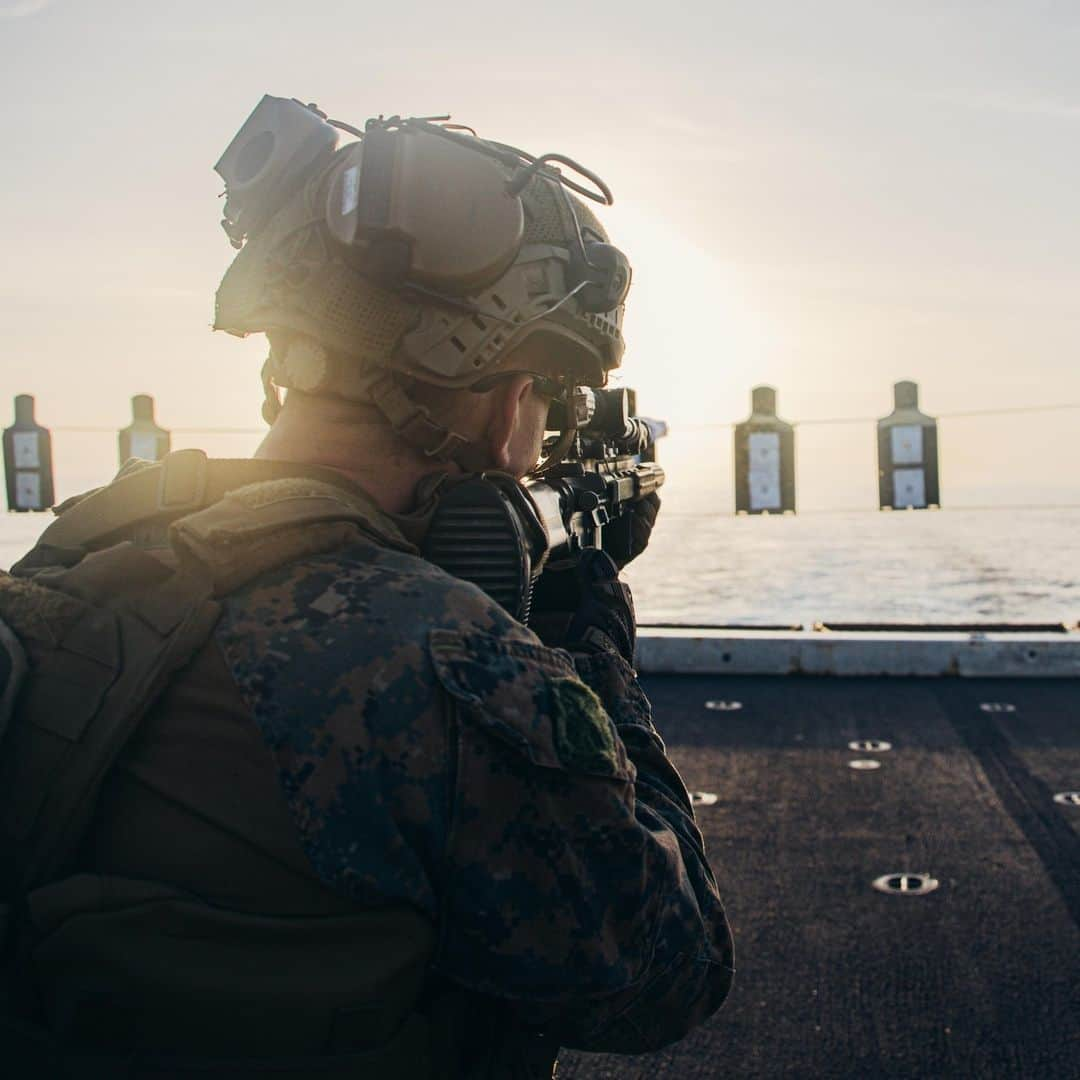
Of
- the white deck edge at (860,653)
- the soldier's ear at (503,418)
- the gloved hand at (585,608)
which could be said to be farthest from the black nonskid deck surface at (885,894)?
the soldier's ear at (503,418)

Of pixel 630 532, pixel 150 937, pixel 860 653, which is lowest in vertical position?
pixel 860 653

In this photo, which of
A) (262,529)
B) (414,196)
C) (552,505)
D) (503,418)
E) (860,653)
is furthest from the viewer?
(860,653)

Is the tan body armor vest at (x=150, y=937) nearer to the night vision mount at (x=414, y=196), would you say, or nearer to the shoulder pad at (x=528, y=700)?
the shoulder pad at (x=528, y=700)

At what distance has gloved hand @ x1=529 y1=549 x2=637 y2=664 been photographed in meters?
1.69

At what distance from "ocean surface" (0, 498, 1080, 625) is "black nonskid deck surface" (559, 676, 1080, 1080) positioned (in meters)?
1.91

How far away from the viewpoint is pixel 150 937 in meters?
1.03

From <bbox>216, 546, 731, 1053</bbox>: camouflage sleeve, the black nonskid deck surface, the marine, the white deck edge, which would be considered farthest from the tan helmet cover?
the white deck edge

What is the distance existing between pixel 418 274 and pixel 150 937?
2.92 ft

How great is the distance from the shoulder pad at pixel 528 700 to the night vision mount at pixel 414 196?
62 centimetres

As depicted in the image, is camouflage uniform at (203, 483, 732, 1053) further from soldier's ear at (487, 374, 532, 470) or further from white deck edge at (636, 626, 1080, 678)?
white deck edge at (636, 626, 1080, 678)

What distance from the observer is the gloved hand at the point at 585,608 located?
1.69m

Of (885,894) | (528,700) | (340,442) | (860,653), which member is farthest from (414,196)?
(860,653)

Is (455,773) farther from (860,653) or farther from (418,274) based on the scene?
(860,653)

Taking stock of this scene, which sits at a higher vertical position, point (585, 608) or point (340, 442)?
point (340, 442)
